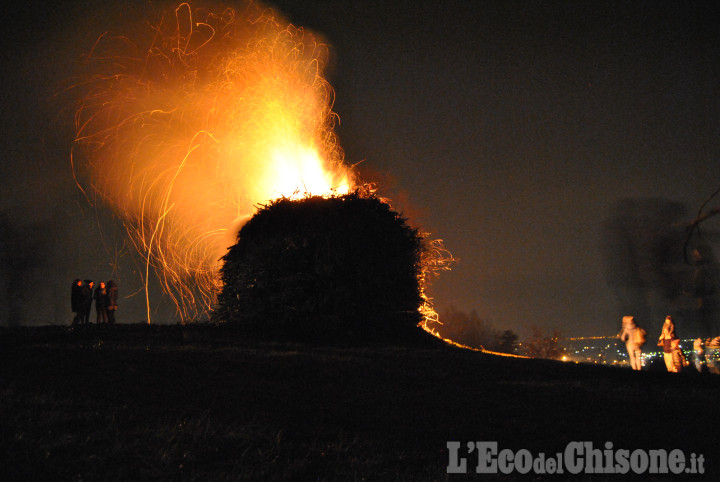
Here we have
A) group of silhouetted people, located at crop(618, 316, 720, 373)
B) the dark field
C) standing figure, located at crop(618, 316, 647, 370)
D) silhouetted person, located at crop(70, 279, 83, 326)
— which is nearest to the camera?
the dark field

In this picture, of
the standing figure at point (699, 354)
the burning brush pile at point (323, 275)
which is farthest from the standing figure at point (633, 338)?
the burning brush pile at point (323, 275)

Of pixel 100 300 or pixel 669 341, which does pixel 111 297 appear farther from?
pixel 669 341

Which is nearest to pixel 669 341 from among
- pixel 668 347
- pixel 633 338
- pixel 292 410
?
pixel 668 347

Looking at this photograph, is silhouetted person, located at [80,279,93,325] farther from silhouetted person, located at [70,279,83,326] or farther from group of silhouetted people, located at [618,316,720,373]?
group of silhouetted people, located at [618,316,720,373]

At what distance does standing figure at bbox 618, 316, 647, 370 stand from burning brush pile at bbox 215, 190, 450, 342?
602cm

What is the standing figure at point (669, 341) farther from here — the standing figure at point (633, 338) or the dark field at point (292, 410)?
the dark field at point (292, 410)

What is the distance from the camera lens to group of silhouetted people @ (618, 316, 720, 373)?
586 inches

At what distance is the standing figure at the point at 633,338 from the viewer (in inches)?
610

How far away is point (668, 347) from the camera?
14992 millimetres

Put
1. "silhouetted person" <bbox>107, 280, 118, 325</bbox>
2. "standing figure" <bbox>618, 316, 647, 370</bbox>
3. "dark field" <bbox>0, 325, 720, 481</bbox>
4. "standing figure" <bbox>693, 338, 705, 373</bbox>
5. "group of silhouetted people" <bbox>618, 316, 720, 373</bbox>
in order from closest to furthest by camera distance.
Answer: "dark field" <bbox>0, 325, 720, 481</bbox>, "group of silhouetted people" <bbox>618, 316, 720, 373</bbox>, "standing figure" <bbox>618, 316, 647, 370</bbox>, "standing figure" <bbox>693, 338, 705, 373</bbox>, "silhouetted person" <bbox>107, 280, 118, 325</bbox>

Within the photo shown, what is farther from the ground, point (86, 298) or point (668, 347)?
point (86, 298)

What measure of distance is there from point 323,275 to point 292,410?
7.98 meters

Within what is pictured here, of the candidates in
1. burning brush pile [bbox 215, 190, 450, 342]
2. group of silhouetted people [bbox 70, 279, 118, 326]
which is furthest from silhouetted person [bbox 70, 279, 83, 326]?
burning brush pile [bbox 215, 190, 450, 342]

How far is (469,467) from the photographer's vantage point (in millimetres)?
5480
